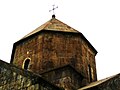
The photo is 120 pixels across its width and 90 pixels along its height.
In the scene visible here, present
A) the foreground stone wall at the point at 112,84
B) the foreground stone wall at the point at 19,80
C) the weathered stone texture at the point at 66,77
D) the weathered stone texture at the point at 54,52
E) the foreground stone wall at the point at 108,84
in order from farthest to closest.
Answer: the weathered stone texture at the point at 54,52
the weathered stone texture at the point at 66,77
the foreground stone wall at the point at 112,84
the foreground stone wall at the point at 108,84
the foreground stone wall at the point at 19,80

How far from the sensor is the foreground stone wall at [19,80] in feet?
24.6

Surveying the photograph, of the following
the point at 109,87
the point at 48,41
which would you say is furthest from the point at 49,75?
the point at 109,87

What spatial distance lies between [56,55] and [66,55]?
44 cm

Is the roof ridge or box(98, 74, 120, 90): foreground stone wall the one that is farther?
the roof ridge

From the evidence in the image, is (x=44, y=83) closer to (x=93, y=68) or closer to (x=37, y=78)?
(x=37, y=78)

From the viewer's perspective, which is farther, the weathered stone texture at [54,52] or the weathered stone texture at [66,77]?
the weathered stone texture at [54,52]

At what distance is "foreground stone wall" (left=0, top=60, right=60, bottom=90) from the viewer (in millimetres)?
7484

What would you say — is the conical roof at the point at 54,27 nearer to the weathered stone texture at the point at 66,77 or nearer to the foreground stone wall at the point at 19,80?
the weathered stone texture at the point at 66,77

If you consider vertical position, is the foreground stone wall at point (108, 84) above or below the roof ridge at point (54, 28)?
below

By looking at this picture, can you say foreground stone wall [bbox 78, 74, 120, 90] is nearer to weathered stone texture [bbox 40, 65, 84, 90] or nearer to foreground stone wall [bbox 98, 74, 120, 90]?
foreground stone wall [bbox 98, 74, 120, 90]

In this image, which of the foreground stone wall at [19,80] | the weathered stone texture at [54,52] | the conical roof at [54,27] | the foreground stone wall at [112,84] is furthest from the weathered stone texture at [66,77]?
the conical roof at [54,27]

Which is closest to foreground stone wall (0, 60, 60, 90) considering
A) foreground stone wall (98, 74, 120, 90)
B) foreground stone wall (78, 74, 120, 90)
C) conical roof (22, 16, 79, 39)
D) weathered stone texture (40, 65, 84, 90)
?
foreground stone wall (78, 74, 120, 90)

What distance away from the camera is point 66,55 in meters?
11.3

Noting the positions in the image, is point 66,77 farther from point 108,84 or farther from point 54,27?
point 54,27
